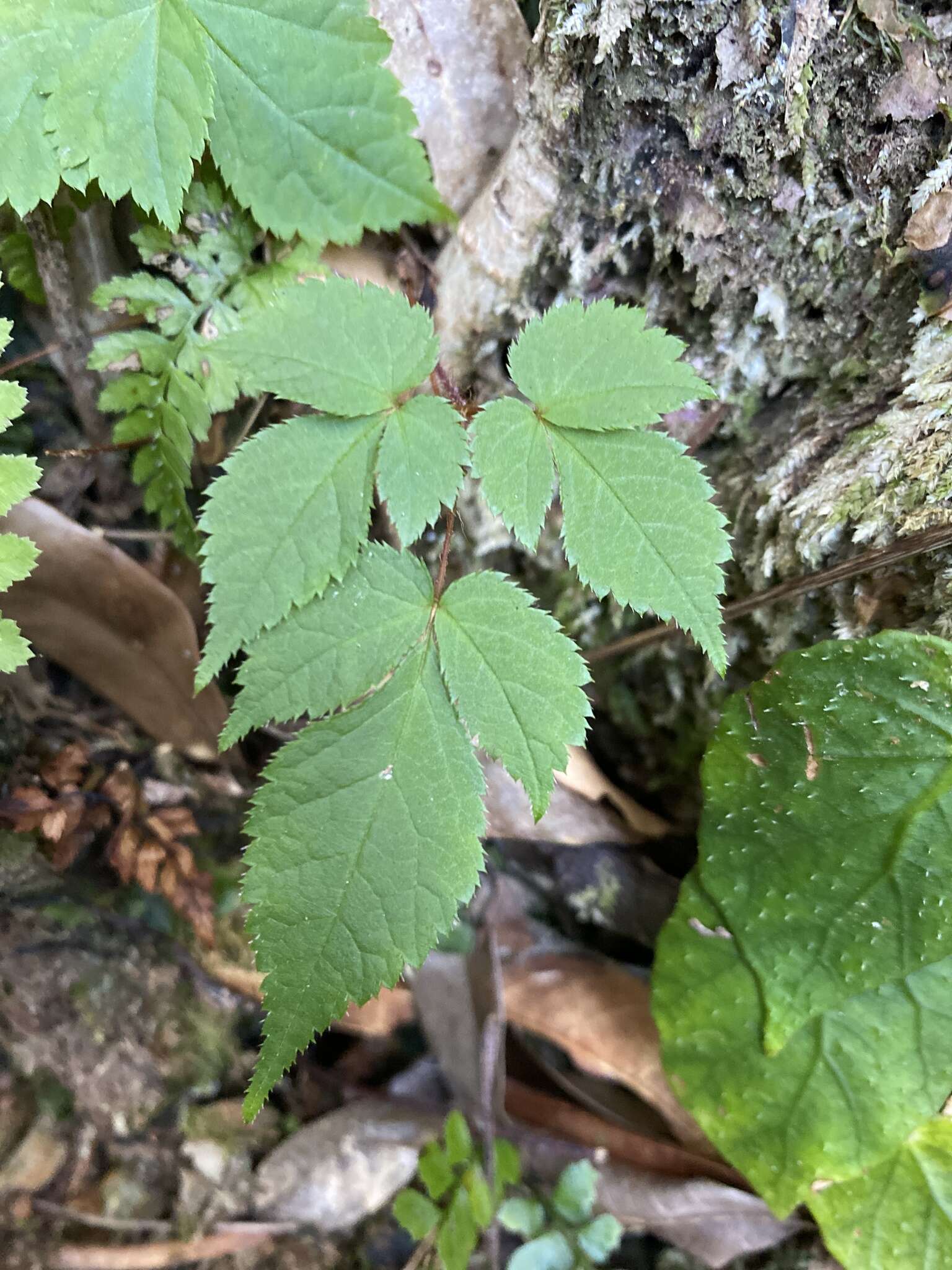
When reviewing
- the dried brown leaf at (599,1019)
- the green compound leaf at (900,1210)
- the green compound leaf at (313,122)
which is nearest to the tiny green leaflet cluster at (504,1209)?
the dried brown leaf at (599,1019)

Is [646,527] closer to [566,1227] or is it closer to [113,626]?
[113,626]

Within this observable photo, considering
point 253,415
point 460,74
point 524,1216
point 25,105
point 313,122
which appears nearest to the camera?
point 25,105

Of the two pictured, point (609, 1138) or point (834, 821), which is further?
point (609, 1138)

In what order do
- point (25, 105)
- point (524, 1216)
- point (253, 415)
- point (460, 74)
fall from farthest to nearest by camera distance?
point (524, 1216) → point (253, 415) → point (460, 74) → point (25, 105)

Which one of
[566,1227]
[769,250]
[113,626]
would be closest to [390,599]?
[113,626]

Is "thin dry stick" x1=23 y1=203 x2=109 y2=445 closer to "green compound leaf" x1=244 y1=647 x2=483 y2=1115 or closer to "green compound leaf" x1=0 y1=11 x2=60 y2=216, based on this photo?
"green compound leaf" x1=0 y1=11 x2=60 y2=216

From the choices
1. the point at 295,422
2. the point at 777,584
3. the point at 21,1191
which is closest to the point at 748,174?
the point at 777,584

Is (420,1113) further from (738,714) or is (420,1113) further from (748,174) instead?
(748,174)
